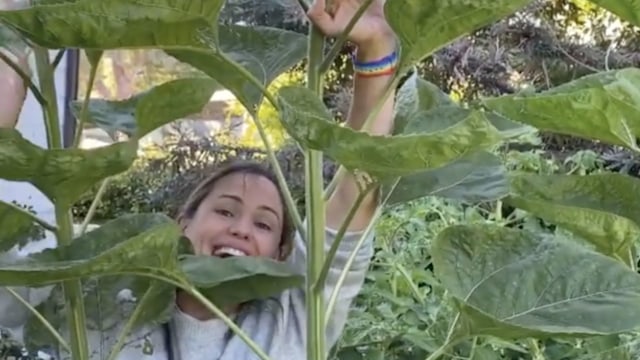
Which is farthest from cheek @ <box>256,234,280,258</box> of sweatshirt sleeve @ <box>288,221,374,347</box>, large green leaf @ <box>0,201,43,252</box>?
large green leaf @ <box>0,201,43,252</box>

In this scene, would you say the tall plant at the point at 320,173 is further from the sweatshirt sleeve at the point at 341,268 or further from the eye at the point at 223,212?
the eye at the point at 223,212

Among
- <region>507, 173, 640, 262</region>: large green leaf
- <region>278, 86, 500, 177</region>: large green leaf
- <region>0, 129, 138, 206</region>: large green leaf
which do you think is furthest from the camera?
<region>507, 173, 640, 262</region>: large green leaf

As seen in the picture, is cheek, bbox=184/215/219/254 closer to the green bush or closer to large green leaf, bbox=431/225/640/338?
large green leaf, bbox=431/225/640/338

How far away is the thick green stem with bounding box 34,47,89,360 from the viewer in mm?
785

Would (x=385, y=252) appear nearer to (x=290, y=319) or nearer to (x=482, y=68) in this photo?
(x=290, y=319)

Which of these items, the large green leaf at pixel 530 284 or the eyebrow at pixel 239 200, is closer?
the large green leaf at pixel 530 284

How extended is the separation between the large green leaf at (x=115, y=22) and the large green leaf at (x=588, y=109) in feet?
0.59

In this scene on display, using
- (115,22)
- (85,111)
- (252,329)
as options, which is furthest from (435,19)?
(252,329)

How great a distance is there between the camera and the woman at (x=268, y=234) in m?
0.81

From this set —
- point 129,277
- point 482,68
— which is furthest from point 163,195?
point 129,277

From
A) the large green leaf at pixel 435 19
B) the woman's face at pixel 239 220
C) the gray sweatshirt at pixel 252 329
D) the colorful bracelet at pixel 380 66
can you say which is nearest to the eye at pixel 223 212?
the woman's face at pixel 239 220

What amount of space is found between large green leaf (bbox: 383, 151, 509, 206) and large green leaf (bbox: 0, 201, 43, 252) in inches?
10.3

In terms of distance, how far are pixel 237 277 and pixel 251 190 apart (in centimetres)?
34

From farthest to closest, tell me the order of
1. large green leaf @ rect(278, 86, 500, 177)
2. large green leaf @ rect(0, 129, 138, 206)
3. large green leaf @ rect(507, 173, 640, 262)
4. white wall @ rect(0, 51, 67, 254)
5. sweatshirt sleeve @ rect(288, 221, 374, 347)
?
white wall @ rect(0, 51, 67, 254) → sweatshirt sleeve @ rect(288, 221, 374, 347) → large green leaf @ rect(507, 173, 640, 262) → large green leaf @ rect(0, 129, 138, 206) → large green leaf @ rect(278, 86, 500, 177)
